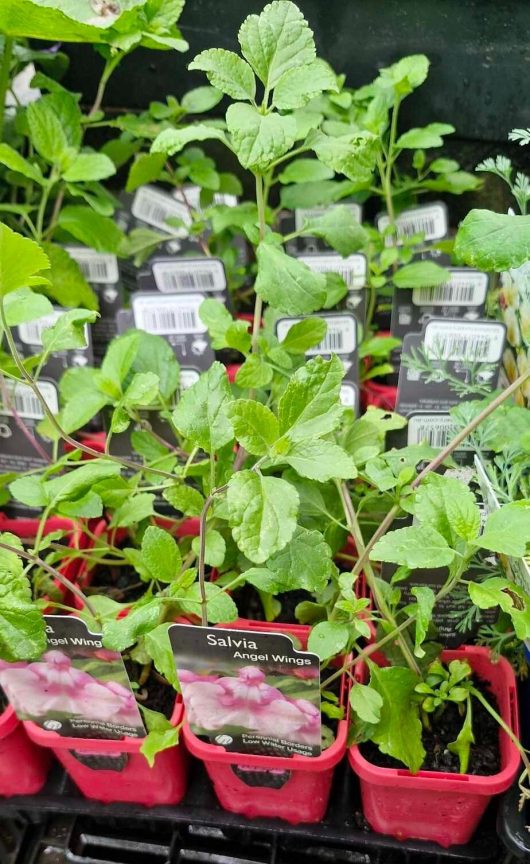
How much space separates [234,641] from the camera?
26.6 inches

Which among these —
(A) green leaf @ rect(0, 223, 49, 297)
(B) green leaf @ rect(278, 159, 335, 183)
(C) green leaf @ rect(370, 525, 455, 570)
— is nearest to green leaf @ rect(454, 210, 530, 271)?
(C) green leaf @ rect(370, 525, 455, 570)

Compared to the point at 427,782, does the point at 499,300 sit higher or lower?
higher

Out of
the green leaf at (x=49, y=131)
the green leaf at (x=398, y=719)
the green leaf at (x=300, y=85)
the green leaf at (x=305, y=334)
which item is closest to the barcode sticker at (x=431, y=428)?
the green leaf at (x=305, y=334)

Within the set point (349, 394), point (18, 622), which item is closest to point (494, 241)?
point (349, 394)

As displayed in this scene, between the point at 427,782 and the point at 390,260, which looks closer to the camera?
the point at 427,782

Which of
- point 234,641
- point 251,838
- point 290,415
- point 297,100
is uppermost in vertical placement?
point 297,100

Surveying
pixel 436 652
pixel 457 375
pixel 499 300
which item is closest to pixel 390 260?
pixel 499 300

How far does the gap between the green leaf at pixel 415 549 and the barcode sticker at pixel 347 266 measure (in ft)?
1.88

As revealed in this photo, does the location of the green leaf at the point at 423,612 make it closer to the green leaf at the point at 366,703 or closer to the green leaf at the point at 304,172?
the green leaf at the point at 366,703

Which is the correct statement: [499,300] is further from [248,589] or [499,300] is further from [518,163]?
[248,589]

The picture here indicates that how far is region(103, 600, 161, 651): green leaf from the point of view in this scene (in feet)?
2.10

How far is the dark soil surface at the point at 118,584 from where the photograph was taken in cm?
96

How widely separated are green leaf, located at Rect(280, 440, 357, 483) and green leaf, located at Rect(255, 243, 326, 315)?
0.63 feet

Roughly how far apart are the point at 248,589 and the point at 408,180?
71cm
